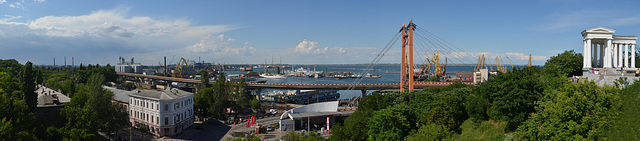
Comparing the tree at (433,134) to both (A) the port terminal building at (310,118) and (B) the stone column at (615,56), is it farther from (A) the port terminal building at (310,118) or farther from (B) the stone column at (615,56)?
(B) the stone column at (615,56)

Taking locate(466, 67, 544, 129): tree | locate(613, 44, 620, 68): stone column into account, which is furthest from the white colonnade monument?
locate(466, 67, 544, 129): tree

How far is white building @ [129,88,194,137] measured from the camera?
40059 mm

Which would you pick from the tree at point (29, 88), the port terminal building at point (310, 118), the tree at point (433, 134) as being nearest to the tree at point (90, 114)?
the tree at point (29, 88)

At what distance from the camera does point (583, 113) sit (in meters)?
18.0

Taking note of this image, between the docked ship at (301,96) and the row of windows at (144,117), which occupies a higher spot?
the row of windows at (144,117)

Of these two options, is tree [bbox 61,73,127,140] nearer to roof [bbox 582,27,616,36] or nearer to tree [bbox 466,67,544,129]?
tree [bbox 466,67,544,129]

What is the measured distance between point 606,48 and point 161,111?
45196 mm

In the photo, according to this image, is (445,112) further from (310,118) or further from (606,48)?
(310,118)

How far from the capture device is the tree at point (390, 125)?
26.6 m

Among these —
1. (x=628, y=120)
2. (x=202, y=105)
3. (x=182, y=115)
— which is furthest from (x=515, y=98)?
(x=202, y=105)

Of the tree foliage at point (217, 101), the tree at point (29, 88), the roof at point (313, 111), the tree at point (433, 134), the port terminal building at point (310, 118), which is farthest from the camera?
the tree foliage at point (217, 101)

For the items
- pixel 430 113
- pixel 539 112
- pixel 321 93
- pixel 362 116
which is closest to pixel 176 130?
pixel 362 116

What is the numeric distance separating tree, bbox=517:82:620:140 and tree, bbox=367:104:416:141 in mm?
9919

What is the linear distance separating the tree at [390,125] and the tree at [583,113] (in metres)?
9.92
